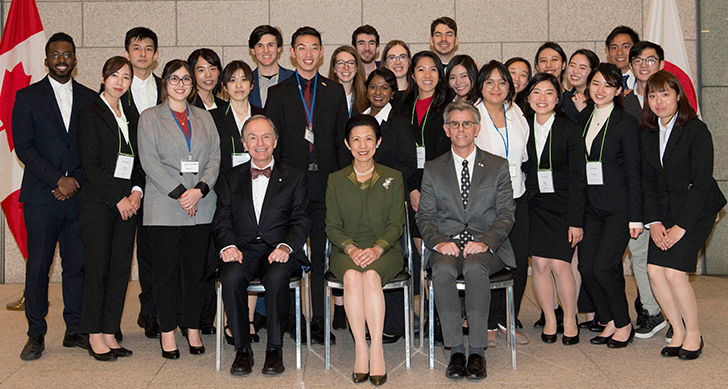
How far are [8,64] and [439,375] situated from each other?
4544mm

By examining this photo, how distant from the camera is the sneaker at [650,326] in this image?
3861 millimetres

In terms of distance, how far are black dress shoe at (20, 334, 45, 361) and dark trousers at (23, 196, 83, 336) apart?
0.04 meters

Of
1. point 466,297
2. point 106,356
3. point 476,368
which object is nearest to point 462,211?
point 466,297

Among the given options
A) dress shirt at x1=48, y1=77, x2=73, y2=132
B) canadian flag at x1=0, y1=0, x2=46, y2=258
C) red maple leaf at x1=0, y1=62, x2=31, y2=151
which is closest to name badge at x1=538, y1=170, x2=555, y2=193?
dress shirt at x1=48, y1=77, x2=73, y2=132

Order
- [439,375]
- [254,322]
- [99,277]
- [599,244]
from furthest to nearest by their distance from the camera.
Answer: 1. [254,322]
2. [599,244]
3. [99,277]
4. [439,375]

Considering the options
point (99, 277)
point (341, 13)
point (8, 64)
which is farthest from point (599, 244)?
point (8, 64)

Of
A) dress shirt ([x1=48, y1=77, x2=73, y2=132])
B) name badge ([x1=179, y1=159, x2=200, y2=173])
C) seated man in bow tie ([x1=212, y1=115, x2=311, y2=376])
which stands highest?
dress shirt ([x1=48, y1=77, x2=73, y2=132])

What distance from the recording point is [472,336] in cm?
319

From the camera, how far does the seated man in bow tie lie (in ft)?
10.9

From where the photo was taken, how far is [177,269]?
3.51 meters

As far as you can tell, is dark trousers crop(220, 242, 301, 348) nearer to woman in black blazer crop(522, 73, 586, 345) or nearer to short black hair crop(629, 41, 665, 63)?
woman in black blazer crop(522, 73, 586, 345)

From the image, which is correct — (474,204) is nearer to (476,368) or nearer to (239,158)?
(476,368)

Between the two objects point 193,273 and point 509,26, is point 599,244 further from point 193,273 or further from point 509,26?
point 509,26

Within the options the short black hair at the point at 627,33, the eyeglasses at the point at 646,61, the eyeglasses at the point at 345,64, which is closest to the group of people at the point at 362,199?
the eyeglasses at the point at 345,64
